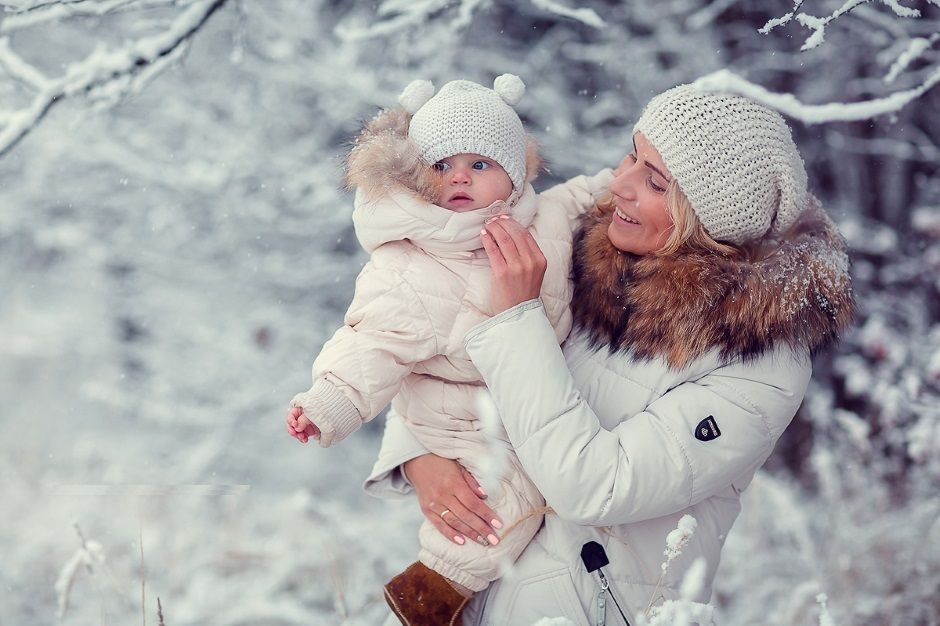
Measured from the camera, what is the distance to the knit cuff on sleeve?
69.0 inches

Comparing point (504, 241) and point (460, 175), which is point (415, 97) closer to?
point (460, 175)

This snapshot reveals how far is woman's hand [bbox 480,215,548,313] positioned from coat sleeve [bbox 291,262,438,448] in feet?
0.58

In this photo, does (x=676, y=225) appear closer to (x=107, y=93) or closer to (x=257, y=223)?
(x=107, y=93)

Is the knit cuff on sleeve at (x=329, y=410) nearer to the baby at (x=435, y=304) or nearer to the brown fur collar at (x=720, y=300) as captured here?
the baby at (x=435, y=304)

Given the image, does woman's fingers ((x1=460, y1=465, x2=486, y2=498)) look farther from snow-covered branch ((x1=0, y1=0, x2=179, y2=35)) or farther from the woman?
snow-covered branch ((x1=0, y1=0, x2=179, y2=35))

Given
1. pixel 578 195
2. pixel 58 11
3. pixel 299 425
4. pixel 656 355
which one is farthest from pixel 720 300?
pixel 58 11

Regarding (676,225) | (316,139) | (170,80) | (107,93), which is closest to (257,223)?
(316,139)

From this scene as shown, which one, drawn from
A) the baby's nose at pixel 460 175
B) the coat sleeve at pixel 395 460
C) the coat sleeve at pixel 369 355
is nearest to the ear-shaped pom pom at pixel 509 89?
the baby's nose at pixel 460 175

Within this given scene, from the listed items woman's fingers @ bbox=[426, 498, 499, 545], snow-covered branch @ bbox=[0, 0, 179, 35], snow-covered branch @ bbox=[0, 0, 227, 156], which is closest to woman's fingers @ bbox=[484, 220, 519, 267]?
woman's fingers @ bbox=[426, 498, 499, 545]

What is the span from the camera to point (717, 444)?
180 centimetres

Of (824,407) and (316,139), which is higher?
(316,139)

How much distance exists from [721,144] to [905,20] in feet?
7.78

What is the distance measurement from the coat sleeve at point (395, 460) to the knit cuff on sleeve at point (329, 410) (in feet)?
1.14

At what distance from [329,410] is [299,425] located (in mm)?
67
